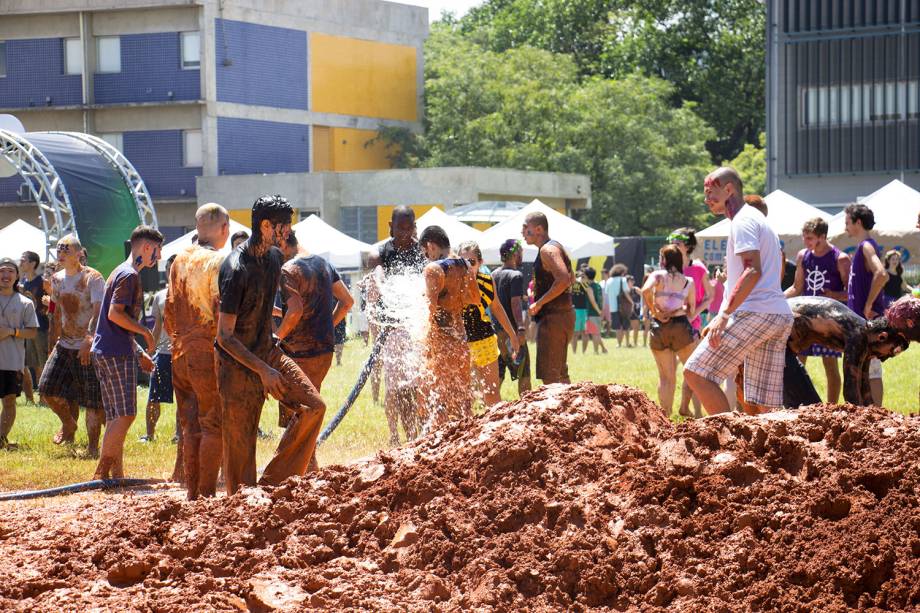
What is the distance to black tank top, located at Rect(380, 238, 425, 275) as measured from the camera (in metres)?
9.93

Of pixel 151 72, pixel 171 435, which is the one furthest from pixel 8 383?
pixel 151 72

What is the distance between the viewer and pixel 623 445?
5.92m

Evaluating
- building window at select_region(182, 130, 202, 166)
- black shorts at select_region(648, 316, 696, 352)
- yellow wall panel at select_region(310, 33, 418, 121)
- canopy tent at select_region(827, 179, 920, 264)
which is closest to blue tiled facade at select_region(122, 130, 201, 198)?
building window at select_region(182, 130, 202, 166)

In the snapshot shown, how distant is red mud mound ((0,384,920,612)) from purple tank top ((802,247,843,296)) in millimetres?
4751

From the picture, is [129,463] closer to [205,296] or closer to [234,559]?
[205,296]

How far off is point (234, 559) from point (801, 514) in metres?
2.48

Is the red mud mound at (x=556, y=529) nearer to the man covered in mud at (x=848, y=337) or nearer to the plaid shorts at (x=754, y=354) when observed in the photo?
the plaid shorts at (x=754, y=354)

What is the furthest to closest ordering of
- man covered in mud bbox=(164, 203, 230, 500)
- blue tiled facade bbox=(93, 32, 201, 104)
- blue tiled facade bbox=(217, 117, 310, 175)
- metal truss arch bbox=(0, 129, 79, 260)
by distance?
blue tiled facade bbox=(217, 117, 310, 175) → blue tiled facade bbox=(93, 32, 201, 104) → metal truss arch bbox=(0, 129, 79, 260) → man covered in mud bbox=(164, 203, 230, 500)

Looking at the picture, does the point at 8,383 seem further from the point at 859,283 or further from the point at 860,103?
the point at 860,103

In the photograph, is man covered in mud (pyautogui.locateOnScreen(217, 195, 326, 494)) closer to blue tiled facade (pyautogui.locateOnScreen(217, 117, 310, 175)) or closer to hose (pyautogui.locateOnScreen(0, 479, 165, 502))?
hose (pyautogui.locateOnScreen(0, 479, 165, 502))

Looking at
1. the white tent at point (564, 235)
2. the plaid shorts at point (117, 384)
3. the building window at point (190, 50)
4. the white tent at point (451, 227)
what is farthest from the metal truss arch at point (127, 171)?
the building window at point (190, 50)

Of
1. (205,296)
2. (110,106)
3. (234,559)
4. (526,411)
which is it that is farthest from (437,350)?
(110,106)

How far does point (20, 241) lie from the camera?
25562 mm

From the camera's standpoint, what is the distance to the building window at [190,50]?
46250mm
